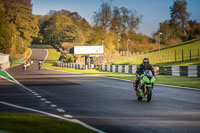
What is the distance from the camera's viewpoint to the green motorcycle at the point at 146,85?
13508mm

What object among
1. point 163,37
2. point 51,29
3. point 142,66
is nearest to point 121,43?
point 163,37

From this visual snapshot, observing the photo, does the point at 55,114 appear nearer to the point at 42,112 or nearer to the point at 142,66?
the point at 42,112

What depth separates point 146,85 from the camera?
1353 centimetres

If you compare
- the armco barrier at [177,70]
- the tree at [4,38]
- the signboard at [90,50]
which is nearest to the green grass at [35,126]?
the armco barrier at [177,70]

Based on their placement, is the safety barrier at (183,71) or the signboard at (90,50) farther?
the signboard at (90,50)

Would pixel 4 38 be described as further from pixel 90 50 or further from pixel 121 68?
pixel 121 68

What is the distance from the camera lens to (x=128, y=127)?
8.31 m

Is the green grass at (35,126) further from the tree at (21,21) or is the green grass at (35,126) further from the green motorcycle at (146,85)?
the tree at (21,21)

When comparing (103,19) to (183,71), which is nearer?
(183,71)

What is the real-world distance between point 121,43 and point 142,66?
108m

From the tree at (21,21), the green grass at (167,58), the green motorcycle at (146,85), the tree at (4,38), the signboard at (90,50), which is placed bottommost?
the green motorcycle at (146,85)

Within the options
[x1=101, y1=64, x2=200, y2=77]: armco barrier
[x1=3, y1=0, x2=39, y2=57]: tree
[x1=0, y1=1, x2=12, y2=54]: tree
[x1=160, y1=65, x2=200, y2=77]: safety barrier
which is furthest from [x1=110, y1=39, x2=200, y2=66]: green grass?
[x1=3, y1=0, x2=39, y2=57]: tree

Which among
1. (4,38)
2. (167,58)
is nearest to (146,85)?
(167,58)

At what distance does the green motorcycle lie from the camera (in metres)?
13.5
